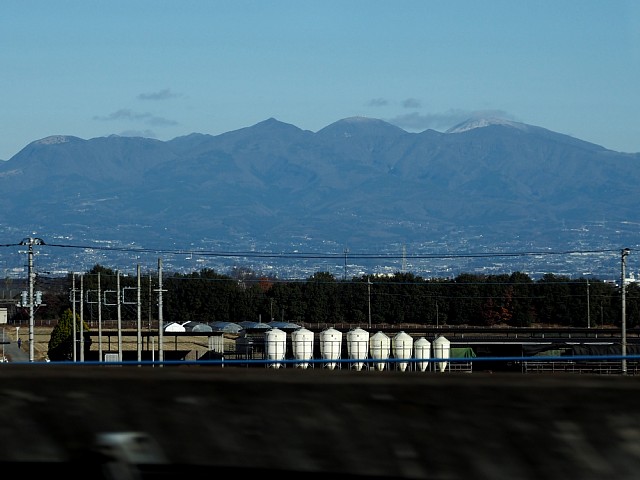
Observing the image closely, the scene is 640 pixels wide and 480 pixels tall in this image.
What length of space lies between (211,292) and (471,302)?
28414 millimetres

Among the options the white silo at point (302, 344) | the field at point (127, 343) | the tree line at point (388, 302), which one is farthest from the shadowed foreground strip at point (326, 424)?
the tree line at point (388, 302)

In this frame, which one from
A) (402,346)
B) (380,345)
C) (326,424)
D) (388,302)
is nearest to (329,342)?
(380,345)

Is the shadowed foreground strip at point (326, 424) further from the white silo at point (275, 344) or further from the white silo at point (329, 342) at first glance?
the white silo at point (329, 342)

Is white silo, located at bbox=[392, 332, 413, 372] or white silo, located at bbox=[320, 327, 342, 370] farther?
white silo, located at bbox=[320, 327, 342, 370]

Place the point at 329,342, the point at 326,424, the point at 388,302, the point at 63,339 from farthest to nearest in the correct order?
the point at 388,302, the point at 63,339, the point at 329,342, the point at 326,424

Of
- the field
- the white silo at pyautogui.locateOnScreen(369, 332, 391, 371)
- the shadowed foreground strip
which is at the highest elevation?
the shadowed foreground strip

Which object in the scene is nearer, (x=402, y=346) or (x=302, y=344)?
(x=402, y=346)

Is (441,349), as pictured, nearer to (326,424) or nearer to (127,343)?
(127,343)

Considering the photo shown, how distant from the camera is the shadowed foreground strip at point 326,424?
6082mm

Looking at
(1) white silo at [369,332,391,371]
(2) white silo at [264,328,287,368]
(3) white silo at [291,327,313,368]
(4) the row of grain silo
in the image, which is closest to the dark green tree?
(4) the row of grain silo

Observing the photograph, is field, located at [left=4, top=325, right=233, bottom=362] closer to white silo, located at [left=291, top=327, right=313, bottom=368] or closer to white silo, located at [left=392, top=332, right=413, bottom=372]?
white silo, located at [left=291, top=327, right=313, bottom=368]

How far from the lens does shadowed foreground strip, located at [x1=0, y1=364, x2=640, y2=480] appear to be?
20.0 feet

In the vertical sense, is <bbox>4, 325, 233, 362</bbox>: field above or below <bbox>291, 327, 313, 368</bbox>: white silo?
below

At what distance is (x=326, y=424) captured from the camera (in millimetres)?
6180
